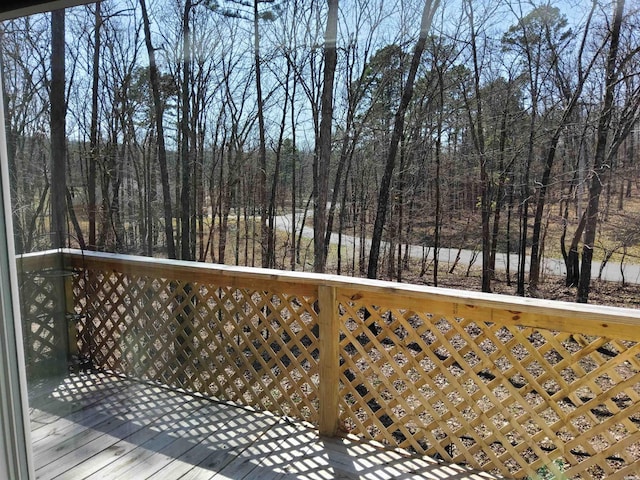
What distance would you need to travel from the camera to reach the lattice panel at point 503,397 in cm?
155

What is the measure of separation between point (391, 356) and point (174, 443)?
3.18 ft

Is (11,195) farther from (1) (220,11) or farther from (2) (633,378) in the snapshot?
(2) (633,378)

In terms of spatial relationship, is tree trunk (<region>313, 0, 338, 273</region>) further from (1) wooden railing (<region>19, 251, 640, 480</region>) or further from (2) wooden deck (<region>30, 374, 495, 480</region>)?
(2) wooden deck (<region>30, 374, 495, 480</region>)

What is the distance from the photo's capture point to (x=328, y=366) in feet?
6.52

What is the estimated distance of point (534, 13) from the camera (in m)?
1.63

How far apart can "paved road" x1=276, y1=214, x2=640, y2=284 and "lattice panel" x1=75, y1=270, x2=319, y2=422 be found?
35 cm

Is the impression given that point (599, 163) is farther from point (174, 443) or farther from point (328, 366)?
point (174, 443)

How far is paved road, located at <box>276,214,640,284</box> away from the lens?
156 cm

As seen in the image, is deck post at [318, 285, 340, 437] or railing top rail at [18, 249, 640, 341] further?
deck post at [318, 285, 340, 437]

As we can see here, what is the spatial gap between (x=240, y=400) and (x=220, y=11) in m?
1.86

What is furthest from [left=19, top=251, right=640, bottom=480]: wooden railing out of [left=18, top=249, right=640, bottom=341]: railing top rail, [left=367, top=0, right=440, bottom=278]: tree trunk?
[left=367, top=0, right=440, bottom=278]: tree trunk

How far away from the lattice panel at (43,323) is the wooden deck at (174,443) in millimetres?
55

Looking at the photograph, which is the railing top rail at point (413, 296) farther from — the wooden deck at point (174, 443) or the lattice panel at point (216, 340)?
the wooden deck at point (174, 443)

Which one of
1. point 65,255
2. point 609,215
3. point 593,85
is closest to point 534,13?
point 593,85
